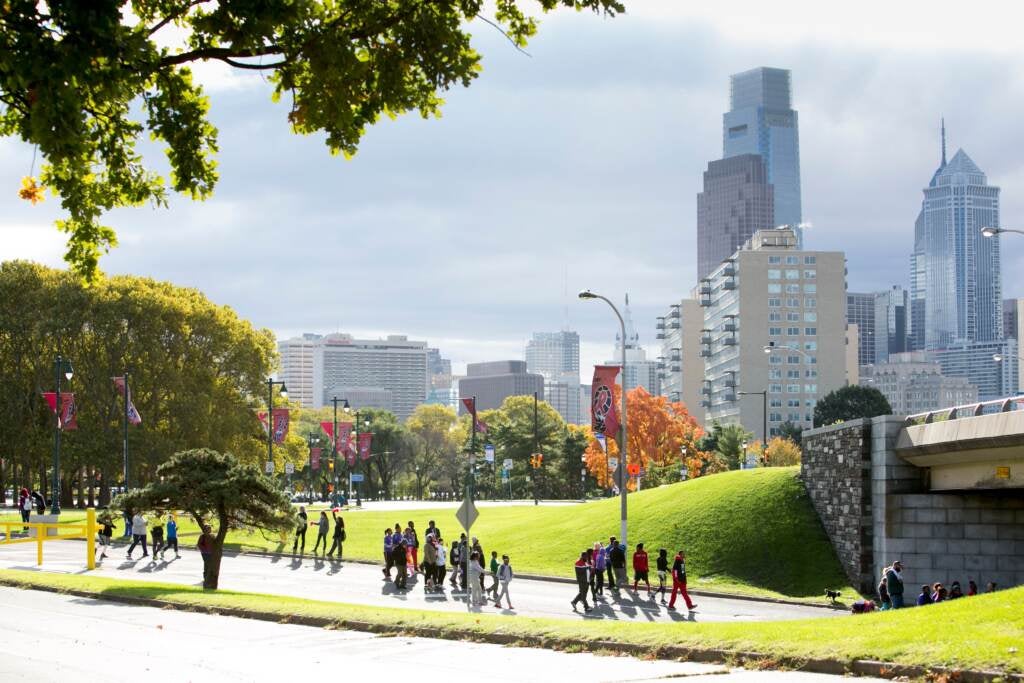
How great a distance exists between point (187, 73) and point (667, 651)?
1069cm

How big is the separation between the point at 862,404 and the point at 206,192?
135 meters

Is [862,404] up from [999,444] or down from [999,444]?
up

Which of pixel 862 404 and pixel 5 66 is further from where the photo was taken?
pixel 862 404

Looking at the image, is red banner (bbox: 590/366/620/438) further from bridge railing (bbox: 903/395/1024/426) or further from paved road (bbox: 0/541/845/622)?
bridge railing (bbox: 903/395/1024/426)

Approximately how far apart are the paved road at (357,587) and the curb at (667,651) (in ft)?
26.0

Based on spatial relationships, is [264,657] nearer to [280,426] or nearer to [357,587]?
[357,587]

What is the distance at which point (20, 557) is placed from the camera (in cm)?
4112

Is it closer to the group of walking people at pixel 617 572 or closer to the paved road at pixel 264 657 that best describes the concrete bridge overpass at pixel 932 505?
the group of walking people at pixel 617 572

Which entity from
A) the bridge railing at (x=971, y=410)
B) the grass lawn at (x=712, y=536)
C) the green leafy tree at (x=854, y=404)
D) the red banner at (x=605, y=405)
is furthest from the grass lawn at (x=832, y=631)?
the green leafy tree at (x=854, y=404)

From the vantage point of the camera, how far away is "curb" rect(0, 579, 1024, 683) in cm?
1388

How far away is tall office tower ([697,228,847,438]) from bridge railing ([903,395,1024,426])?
14465 cm

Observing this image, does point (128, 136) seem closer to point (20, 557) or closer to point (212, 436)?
point (20, 557)

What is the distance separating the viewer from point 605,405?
41.1m

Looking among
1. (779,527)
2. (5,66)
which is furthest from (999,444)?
(5,66)
